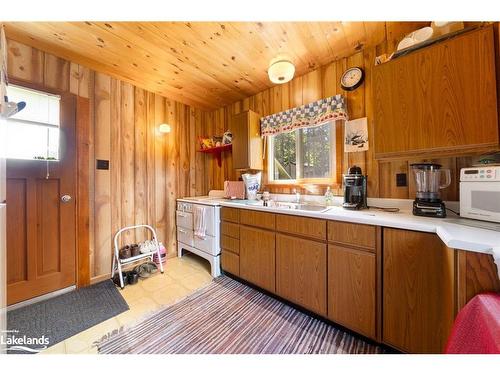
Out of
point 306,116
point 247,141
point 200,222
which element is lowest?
point 200,222

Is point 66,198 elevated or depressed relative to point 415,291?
elevated

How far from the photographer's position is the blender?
120 centimetres

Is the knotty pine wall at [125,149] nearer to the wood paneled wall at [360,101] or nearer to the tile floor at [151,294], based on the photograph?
the tile floor at [151,294]

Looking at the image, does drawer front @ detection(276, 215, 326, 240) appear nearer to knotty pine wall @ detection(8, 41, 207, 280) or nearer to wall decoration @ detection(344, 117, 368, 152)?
wall decoration @ detection(344, 117, 368, 152)

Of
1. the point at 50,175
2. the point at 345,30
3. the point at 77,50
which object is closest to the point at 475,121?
the point at 345,30

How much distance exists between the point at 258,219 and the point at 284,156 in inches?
40.2

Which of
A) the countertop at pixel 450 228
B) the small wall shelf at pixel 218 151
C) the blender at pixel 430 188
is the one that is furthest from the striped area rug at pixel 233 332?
A: the small wall shelf at pixel 218 151

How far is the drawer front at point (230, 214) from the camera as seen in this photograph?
198cm

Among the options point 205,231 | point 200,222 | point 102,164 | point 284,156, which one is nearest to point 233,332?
point 205,231

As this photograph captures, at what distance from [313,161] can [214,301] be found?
1754mm

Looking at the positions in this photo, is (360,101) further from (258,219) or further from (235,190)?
(235,190)

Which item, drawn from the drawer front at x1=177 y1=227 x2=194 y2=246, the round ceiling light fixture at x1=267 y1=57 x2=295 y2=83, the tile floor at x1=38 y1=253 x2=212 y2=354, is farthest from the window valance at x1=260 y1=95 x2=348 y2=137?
the tile floor at x1=38 y1=253 x2=212 y2=354

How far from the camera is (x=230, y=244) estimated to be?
2061 mm

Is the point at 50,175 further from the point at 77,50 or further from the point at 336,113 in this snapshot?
the point at 336,113
